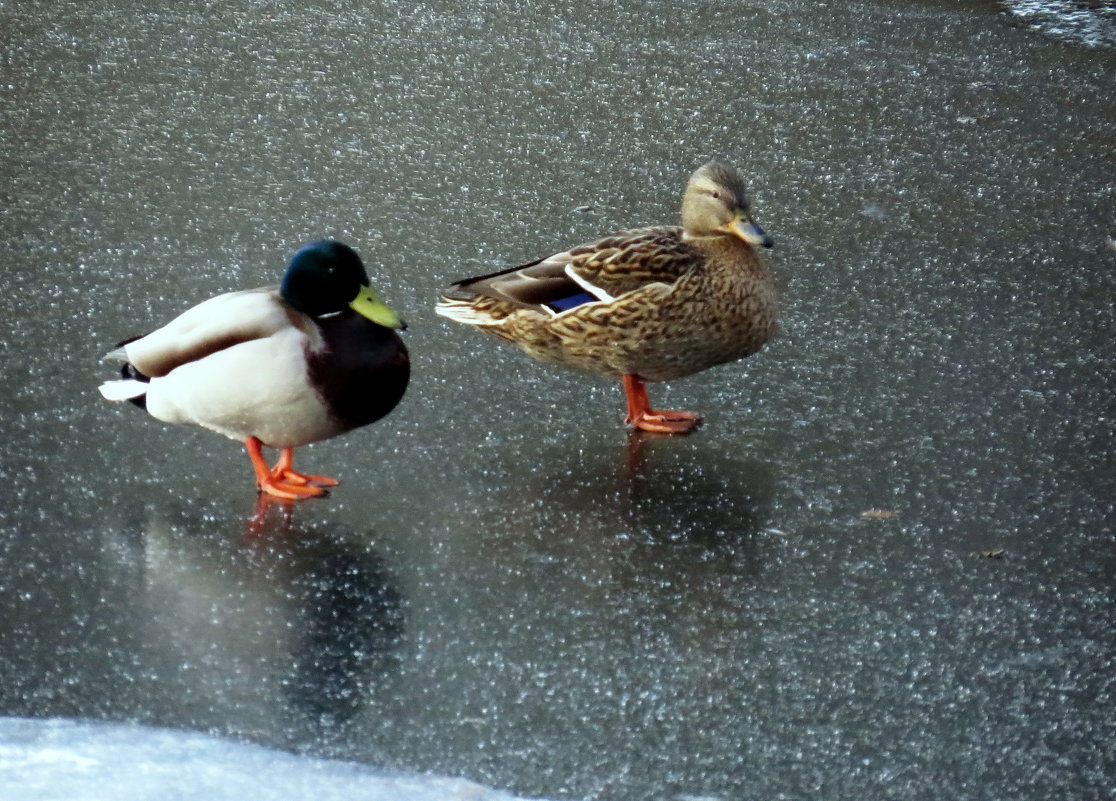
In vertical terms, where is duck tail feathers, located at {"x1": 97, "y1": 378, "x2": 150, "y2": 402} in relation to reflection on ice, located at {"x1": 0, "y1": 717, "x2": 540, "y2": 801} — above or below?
above

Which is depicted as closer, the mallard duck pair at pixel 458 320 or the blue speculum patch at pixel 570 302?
the mallard duck pair at pixel 458 320

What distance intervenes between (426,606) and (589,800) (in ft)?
2.60

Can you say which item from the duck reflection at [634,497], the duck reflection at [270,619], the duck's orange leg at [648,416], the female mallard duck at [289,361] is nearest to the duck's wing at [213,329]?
the female mallard duck at [289,361]

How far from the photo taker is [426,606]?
3533mm

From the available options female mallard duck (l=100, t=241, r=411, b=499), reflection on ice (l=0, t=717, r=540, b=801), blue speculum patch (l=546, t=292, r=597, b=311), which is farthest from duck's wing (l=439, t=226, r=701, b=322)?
reflection on ice (l=0, t=717, r=540, b=801)

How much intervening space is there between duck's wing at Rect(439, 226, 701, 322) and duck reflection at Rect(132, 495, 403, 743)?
96cm

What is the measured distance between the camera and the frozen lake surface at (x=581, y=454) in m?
3.14

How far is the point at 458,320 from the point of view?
15.2ft

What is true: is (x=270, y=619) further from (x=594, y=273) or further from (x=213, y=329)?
(x=594, y=273)

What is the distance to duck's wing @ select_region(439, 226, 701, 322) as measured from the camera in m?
4.37

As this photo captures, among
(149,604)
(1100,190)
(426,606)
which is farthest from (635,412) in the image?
(1100,190)

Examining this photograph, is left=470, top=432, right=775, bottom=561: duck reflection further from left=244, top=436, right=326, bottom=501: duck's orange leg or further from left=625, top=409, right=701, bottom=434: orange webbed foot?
left=244, top=436, right=326, bottom=501: duck's orange leg

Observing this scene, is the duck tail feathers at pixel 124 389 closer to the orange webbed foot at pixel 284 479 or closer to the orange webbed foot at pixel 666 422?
the orange webbed foot at pixel 284 479

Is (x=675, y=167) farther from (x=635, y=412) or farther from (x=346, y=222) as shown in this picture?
(x=635, y=412)
